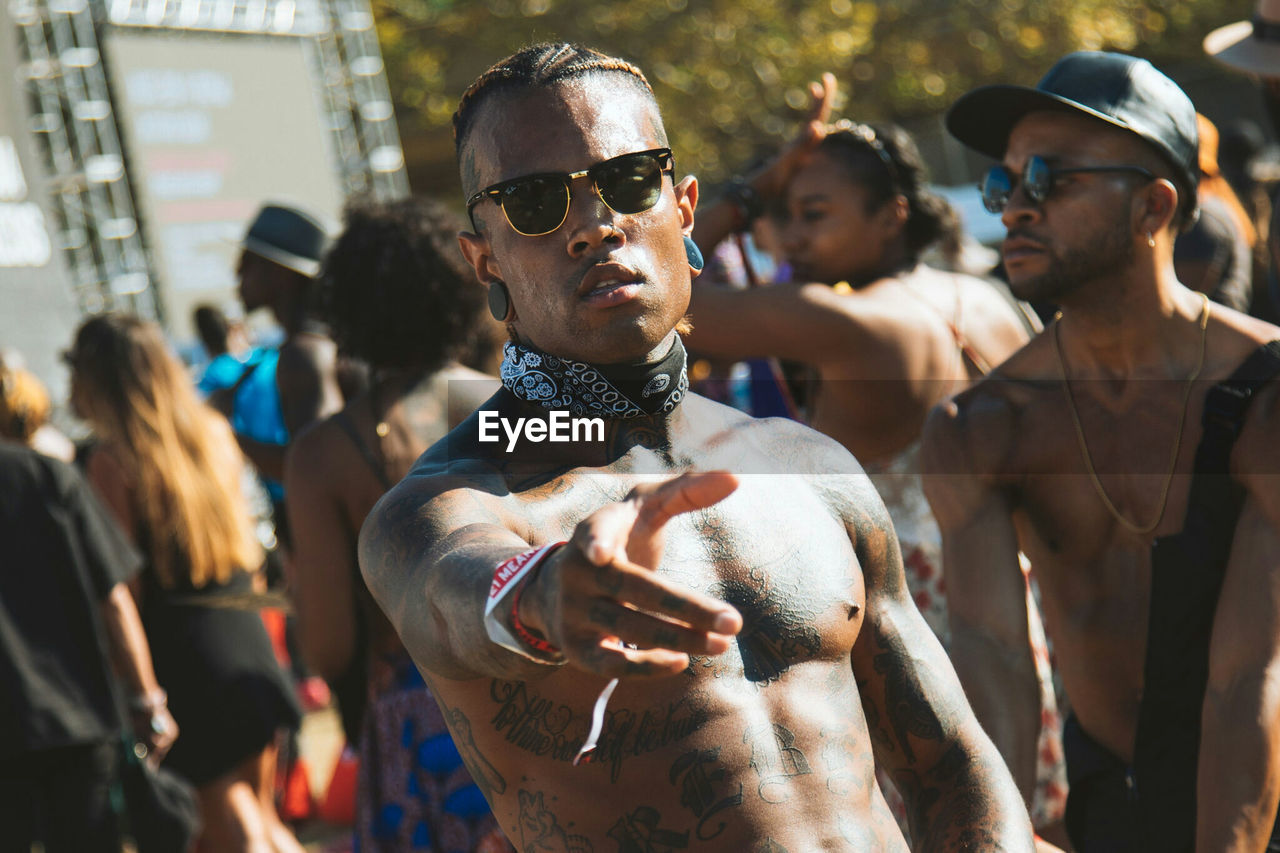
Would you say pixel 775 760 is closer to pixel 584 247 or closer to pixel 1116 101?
pixel 584 247

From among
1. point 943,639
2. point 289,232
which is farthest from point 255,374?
point 943,639

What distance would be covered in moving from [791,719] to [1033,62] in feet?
70.2

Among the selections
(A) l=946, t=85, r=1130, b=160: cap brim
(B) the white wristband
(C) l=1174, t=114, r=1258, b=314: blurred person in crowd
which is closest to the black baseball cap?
(A) l=946, t=85, r=1130, b=160: cap brim

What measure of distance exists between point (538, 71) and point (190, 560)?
382 centimetres

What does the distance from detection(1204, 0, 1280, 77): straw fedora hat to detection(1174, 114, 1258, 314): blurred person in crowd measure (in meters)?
0.34

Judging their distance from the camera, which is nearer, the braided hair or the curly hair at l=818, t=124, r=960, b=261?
the braided hair

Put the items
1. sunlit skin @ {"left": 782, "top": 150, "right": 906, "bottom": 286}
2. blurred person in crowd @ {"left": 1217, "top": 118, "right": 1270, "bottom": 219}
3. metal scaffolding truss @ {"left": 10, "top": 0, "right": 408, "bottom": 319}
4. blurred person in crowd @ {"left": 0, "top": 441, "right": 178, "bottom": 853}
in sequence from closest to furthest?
1. sunlit skin @ {"left": 782, "top": 150, "right": 906, "bottom": 286}
2. blurred person in crowd @ {"left": 0, "top": 441, "right": 178, "bottom": 853}
3. blurred person in crowd @ {"left": 1217, "top": 118, "right": 1270, "bottom": 219}
4. metal scaffolding truss @ {"left": 10, "top": 0, "right": 408, "bottom": 319}

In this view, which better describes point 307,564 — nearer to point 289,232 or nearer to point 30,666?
point 30,666

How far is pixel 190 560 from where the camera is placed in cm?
544

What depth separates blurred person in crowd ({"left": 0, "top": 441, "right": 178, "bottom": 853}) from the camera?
4.82m

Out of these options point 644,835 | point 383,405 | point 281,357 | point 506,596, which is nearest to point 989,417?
point 644,835

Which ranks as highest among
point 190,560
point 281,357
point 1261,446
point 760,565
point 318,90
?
point 318,90

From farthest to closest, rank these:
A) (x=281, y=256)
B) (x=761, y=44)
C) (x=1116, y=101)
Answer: (x=761, y=44) < (x=281, y=256) < (x=1116, y=101)

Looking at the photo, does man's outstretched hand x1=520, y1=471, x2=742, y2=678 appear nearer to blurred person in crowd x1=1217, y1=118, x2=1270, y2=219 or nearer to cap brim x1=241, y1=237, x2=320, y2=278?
cap brim x1=241, y1=237, x2=320, y2=278
